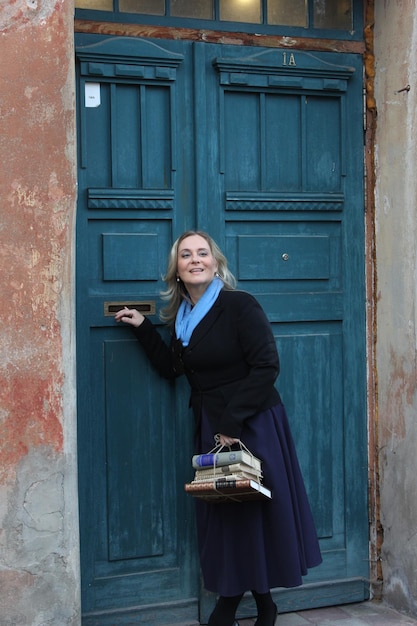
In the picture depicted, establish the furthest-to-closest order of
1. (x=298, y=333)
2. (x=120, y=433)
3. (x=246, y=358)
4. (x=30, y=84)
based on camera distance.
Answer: (x=298, y=333) → (x=120, y=433) → (x=246, y=358) → (x=30, y=84)

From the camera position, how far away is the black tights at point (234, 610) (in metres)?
4.25

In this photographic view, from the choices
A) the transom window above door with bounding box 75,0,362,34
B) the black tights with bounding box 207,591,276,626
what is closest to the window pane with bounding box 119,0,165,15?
the transom window above door with bounding box 75,0,362,34

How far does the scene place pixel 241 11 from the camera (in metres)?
4.62

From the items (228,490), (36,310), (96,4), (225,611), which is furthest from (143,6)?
(225,611)

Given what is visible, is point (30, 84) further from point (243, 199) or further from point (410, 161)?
point (410, 161)

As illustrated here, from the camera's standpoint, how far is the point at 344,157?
4789 mm

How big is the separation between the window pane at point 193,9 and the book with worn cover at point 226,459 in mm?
2078

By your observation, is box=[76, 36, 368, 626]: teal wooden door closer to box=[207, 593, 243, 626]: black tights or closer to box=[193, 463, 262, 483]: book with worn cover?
box=[207, 593, 243, 626]: black tights

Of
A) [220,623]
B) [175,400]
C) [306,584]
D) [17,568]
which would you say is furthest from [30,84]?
[306,584]

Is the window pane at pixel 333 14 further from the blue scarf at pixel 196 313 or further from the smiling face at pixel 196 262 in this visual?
the blue scarf at pixel 196 313

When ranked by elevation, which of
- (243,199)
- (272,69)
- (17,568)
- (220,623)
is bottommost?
(220,623)

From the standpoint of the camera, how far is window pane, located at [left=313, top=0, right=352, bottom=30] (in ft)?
15.7

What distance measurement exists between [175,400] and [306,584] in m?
1.18

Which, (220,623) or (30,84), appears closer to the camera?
(30,84)
